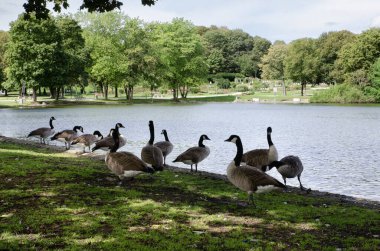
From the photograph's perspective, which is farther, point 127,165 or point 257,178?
point 127,165

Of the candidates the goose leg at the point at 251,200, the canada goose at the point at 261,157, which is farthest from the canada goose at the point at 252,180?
the canada goose at the point at 261,157

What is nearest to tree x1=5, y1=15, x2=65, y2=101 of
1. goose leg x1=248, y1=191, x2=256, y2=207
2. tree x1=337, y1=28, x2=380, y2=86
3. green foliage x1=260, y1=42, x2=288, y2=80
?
tree x1=337, y1=28, x2=380, y2=86

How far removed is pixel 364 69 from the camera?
4070 inches

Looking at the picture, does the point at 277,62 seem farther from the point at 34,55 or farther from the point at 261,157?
the point at 261,157

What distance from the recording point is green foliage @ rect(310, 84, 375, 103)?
336 ft

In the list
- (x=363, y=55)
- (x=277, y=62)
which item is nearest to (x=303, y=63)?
(x=363, y=55)

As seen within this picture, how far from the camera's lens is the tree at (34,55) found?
87.2 meters

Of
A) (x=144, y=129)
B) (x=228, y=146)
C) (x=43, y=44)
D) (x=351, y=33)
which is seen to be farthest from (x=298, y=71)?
(x=228, y=146)

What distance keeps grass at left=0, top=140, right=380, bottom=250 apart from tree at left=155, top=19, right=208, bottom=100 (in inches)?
3949

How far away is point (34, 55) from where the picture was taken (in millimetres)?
89125

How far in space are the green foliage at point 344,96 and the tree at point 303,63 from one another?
1522 centimetres

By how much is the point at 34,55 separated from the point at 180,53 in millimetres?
41884

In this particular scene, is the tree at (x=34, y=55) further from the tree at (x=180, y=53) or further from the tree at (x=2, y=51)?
the tree at (x=180, y=53)

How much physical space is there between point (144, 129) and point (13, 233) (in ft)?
121
